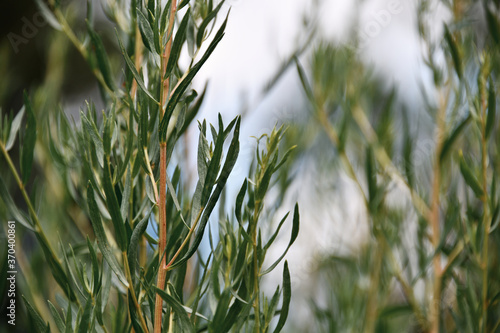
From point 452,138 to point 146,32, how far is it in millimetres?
324

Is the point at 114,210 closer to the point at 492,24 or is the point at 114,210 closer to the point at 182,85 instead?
the point at 182,85

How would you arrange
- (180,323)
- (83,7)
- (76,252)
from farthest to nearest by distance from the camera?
(83,7)
(76,252)
(180,323)

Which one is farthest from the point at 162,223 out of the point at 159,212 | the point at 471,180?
the point at 471,180

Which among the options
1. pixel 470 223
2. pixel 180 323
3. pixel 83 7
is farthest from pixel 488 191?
pixel 83 7

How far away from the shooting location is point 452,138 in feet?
1.49

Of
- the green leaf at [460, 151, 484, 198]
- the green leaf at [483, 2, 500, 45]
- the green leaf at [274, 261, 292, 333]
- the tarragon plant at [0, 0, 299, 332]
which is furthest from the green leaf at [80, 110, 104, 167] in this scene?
the green leaf at [483, 2, 500, 45]

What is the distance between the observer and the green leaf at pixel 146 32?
0.73ft

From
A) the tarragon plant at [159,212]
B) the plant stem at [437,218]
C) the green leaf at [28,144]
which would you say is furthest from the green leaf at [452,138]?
the green leaf at [28,144]

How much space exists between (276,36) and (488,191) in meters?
0.30

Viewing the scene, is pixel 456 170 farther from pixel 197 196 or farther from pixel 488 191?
pixel 197 196

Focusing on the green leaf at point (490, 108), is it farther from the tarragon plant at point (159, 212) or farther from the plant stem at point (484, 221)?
the tarragon plant at point (159, 212)

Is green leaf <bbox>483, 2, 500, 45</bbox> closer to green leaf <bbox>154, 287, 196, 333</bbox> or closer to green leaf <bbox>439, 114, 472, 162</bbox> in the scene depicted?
green leaf <bbox>439, 114, 472, 162</bbox>

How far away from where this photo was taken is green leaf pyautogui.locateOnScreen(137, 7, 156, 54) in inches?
8.8

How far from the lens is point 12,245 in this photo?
0.38m
